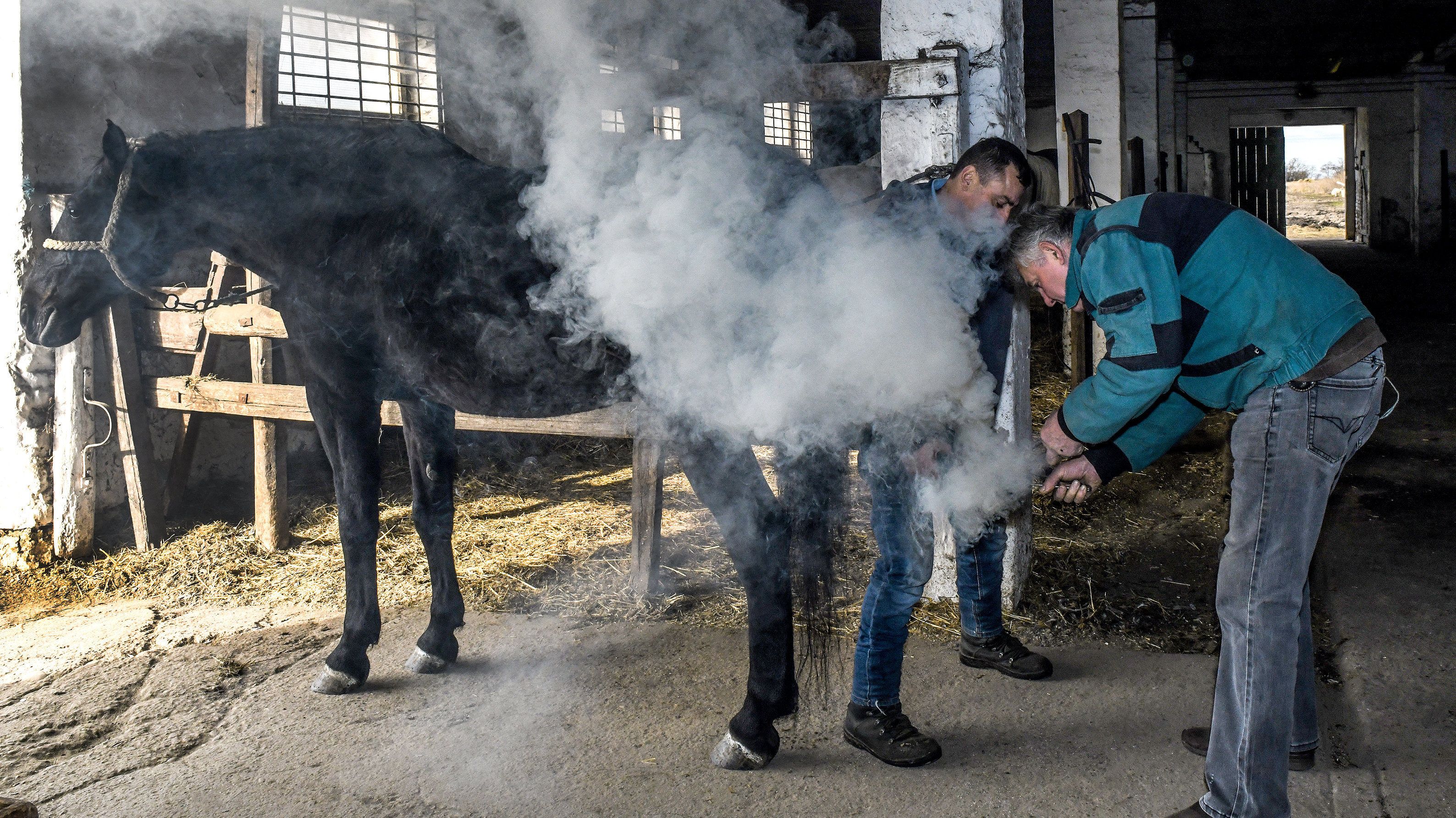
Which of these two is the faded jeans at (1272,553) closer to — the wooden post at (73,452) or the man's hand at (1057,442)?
the man's hand at (1057,442)

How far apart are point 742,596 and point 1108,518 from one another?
85.9 inches

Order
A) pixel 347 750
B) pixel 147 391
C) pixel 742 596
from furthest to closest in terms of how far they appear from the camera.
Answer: pixel 147 391
pixel 742 596
pixel 347 750

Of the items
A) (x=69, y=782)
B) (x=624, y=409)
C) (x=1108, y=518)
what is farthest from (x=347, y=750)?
(x=1108, y=518)

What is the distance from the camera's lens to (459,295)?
2.70 metres

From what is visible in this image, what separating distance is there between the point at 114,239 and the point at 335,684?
5.44 feet

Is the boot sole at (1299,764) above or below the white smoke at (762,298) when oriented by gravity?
below

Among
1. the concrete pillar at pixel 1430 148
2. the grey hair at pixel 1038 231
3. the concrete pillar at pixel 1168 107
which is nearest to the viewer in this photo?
the grey hair at pixel 1038 231

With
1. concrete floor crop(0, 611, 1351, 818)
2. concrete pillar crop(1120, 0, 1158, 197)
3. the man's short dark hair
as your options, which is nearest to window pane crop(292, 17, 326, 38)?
concrete floor crop(0, 611, 1351, 818)

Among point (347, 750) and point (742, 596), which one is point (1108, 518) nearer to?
point (742, 596)

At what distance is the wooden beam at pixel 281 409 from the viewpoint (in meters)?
3.99

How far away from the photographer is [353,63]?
531cm

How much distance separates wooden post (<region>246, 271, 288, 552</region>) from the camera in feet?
15.7

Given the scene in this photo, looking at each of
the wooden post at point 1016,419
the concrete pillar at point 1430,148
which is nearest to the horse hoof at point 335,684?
the wooden post at point 1016,419

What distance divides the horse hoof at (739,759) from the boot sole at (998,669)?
969 millimetres
